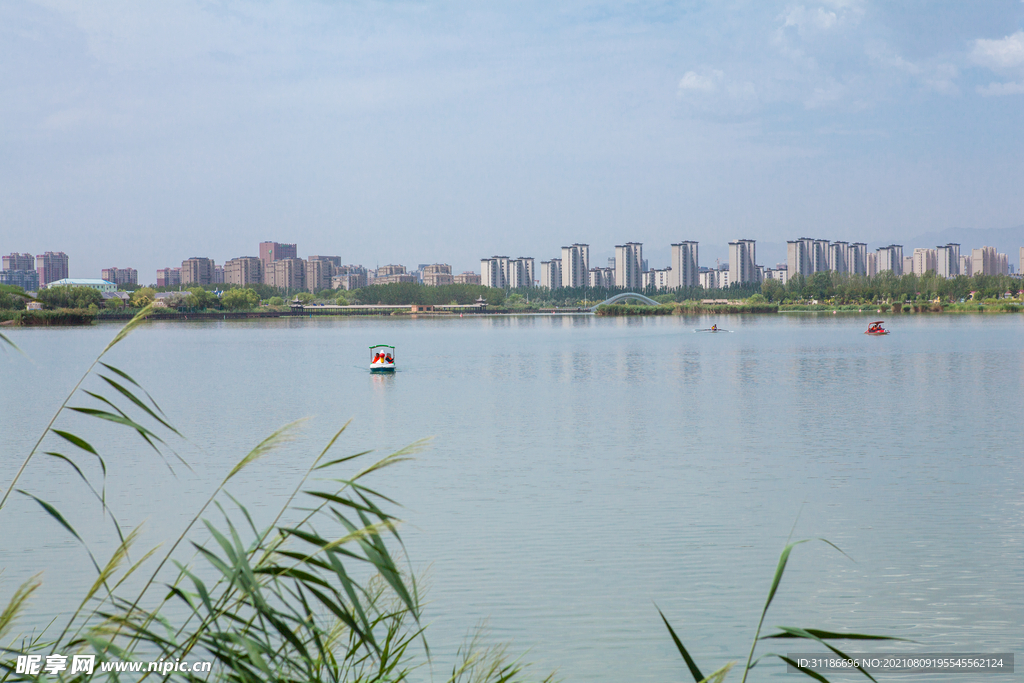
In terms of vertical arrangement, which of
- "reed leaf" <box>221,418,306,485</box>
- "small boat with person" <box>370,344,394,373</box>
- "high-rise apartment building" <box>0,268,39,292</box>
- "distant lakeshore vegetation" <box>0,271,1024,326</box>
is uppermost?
"high-rise apartment building" <box>0,268,39,292</box>

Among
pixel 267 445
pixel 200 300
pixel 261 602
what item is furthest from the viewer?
pixel 200 300

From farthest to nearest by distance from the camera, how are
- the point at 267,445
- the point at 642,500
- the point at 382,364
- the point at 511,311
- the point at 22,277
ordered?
1. the point at 22,277
2. the point at 511,311
3. the point at 382,364
4. the point at 642,500
5. the point at 267,445

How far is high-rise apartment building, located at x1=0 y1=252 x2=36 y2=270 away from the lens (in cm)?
18395

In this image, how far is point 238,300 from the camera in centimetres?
13750

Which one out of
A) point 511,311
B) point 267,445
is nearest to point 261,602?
point 267,445

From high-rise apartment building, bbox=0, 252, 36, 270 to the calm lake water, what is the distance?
600 feet

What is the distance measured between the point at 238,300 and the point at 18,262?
8081 cm

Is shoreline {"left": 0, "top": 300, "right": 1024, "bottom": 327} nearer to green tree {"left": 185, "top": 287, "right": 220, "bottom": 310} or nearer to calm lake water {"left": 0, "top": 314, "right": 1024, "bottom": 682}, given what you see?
green tree {"left": 185, "top": 287, "right": 220, "bottom": 310}

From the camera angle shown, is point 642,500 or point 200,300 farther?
point 200,300

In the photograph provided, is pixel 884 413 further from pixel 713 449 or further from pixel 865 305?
pixel 865 305

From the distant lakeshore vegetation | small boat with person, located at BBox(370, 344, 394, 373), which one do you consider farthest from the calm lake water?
the distant lakeshore vegetation

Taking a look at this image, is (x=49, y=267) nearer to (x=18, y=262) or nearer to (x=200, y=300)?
(x=18, y=262)

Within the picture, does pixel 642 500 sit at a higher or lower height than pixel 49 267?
lower

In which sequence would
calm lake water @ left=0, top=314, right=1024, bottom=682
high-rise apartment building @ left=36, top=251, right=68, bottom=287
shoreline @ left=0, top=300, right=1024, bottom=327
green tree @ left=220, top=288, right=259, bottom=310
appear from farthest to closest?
high-rise apartment building @ left=36, top=251, right=68, bottom=287 < green tree @ left=220, top=288, right=259, bottom=310 < shoreline @ left=0, top=300, right=1024, bottom=327 < calm lake water @ left=0, top=314, right=1024, bottom=682
